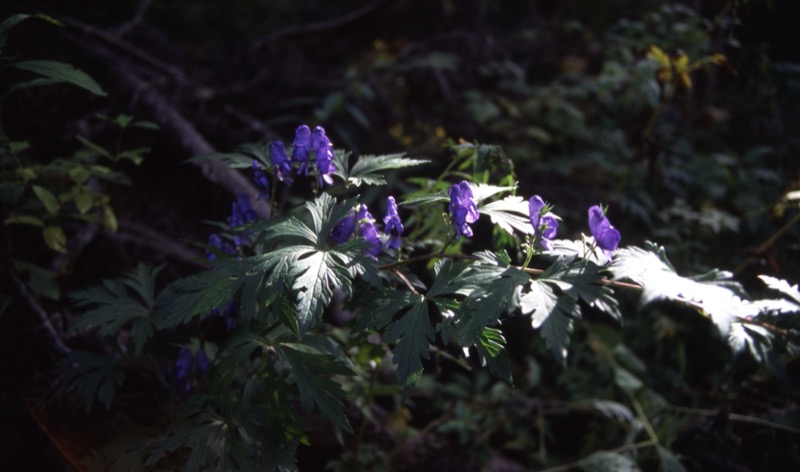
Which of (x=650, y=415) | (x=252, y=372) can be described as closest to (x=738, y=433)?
(x=650, y=415)

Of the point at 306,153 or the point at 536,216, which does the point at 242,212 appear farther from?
the point at 536,216

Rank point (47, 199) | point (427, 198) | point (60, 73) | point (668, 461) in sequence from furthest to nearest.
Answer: point (668, 461) → point (47, 199) → point (60, 73) → point (427, 198)

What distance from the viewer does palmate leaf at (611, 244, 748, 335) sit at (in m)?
1.42

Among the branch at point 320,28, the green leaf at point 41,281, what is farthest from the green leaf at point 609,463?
the branch at point 320,28

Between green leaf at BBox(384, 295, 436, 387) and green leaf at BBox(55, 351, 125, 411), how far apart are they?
112cm

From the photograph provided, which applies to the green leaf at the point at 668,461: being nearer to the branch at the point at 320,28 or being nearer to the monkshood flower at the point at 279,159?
the monkshood flower at the point at 279,159

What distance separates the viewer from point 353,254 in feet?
5.18

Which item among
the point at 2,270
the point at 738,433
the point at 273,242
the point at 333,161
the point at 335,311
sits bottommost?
the point at 738,433

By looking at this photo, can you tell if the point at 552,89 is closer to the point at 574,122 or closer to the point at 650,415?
the point at 574,122

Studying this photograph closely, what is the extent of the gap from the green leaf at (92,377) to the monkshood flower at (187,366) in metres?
Answer: 0.21

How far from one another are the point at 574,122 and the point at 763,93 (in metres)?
1.44

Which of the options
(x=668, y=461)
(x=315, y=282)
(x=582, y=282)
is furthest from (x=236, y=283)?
(x=668, y=461)

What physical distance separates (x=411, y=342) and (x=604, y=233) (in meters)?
0.70

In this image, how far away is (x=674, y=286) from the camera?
1442mm
